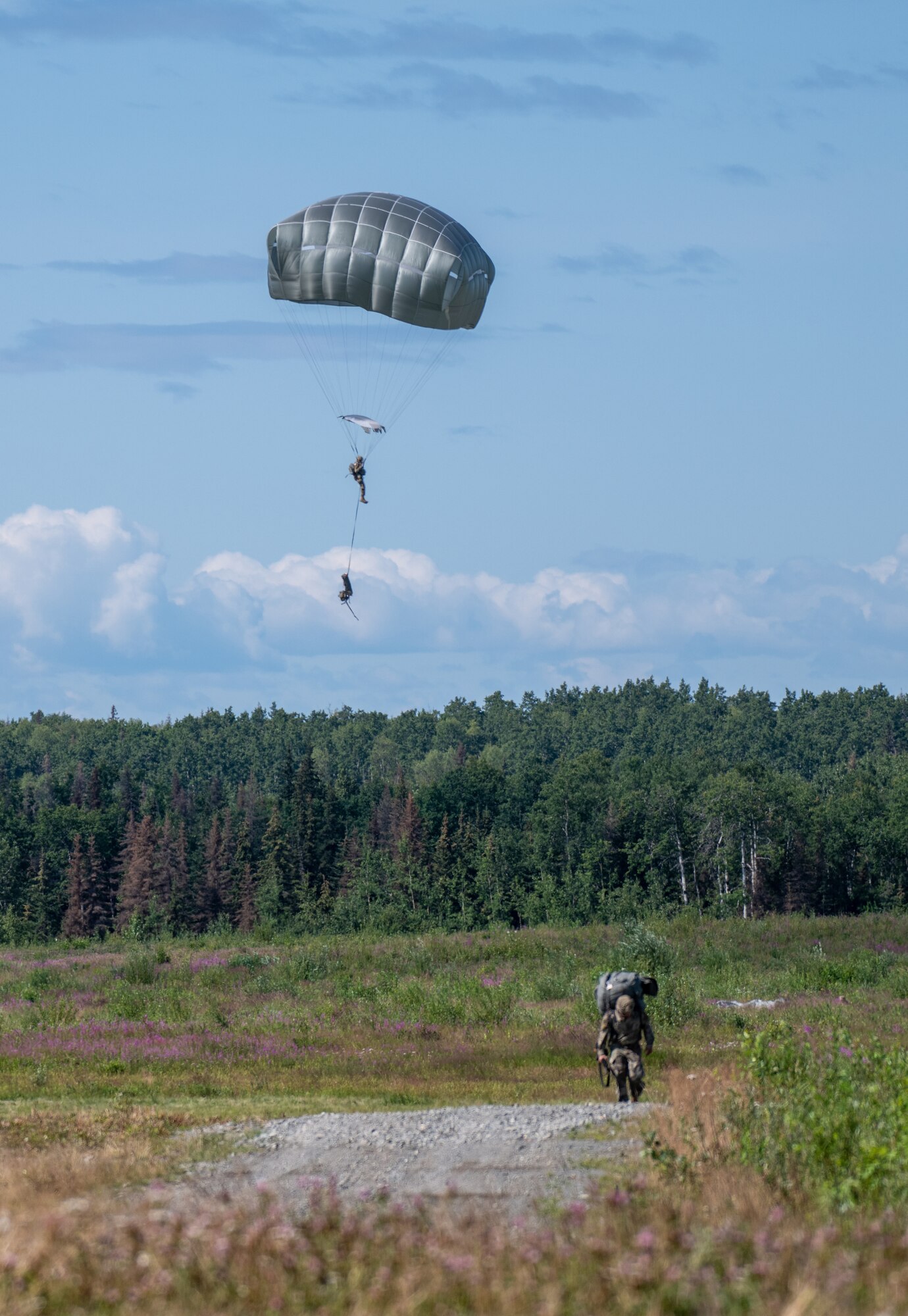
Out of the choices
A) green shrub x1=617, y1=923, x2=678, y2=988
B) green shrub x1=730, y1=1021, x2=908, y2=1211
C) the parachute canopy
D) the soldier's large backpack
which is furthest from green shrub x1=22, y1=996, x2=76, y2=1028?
green shrub x1=730, y1=1021, x2=908, y2=1211

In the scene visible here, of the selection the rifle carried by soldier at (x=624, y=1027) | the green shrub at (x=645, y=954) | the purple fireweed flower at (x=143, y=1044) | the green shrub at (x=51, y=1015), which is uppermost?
the rifle carried by soldier at (x=624, y=1027)

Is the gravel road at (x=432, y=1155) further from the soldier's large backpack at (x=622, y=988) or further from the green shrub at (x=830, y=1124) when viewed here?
the green shrub at (x=830, y=1124)

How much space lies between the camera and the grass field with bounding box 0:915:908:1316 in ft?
28.0

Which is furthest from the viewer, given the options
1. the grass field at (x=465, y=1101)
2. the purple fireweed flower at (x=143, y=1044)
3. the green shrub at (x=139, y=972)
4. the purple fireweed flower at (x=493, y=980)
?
the green shrub at (x=139, y=972)

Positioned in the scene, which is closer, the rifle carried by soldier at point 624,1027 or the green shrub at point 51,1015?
the rifle carried by soldier at point 624,1027

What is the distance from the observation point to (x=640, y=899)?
9088 centimetres

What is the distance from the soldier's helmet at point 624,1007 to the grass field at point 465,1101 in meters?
0.98

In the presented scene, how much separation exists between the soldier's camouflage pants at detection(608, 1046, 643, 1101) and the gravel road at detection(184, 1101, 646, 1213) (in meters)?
0.63

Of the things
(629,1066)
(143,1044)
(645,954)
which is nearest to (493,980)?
(645,954)

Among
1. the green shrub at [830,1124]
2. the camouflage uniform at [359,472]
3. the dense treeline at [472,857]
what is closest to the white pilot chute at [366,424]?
the camouflage uniform at [359,472]

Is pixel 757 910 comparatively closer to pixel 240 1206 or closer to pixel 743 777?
pixel 743 777

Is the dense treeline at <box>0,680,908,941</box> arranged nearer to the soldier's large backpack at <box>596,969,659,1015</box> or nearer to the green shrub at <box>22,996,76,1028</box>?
the green shrub at <box>22,996,76,1028</box>

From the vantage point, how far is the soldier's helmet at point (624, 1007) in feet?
59.2

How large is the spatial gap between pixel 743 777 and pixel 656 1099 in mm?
76232
